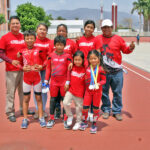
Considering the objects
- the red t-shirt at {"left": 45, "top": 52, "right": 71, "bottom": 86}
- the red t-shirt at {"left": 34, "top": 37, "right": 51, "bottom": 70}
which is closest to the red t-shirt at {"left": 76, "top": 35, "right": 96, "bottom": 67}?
the red t-shirt at {"left": 45, "top": 52, "right": 71, "bottom": 86}

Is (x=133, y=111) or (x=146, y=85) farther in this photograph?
(x=146, y=85)

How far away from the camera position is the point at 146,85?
28.1ft

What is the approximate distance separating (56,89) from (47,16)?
2762 inches

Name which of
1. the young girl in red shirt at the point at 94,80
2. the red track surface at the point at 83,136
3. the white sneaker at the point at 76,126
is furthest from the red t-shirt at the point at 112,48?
the white sneaker at the point at 76,126

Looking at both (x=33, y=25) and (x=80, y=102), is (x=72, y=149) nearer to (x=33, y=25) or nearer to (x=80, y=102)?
(x=80, y=102)

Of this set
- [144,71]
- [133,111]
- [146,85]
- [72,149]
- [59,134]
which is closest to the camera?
[72,149]

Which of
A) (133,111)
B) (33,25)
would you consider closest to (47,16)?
(33,25)

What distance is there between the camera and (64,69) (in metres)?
4.45

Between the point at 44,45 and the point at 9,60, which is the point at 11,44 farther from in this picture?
the point at 44,45

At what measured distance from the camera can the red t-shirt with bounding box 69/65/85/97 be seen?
433 cm

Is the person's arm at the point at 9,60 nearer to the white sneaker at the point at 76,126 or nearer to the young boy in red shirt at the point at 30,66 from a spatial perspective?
the young boy in red shirt at the point at 30,66

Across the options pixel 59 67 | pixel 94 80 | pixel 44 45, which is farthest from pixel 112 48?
pixel 44 45

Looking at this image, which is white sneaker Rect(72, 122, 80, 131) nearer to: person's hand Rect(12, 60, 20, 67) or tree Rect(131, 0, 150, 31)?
person's hand Rect(12, 60, 20, 67)

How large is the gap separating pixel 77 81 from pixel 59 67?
0.44 meters
